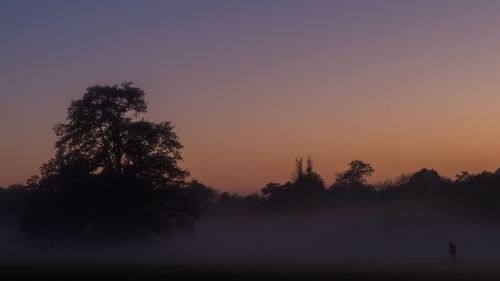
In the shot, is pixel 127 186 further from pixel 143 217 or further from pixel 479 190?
pixel 479 190

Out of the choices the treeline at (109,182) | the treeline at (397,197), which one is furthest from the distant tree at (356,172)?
the treeline at (109,182)

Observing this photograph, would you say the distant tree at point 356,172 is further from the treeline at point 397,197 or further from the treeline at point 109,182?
the treeline at point 109,182

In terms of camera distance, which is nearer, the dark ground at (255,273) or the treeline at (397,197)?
the dark ground at (255,273)

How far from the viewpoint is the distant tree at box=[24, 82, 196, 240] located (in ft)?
209

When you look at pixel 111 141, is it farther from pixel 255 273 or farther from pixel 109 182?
pixel 255 273

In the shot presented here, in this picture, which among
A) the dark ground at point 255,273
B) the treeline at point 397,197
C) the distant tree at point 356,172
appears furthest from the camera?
the distant tree at point 356,172

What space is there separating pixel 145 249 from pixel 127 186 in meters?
6.20

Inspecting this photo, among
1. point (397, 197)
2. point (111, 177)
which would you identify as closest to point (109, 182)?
point (111, 177)

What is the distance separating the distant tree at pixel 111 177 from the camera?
63.7 meters

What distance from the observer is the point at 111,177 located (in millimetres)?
64750

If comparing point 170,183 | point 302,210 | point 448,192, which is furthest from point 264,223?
point 170,183

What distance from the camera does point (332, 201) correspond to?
114m

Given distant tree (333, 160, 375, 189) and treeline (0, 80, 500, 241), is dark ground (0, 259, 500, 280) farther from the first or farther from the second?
distant tree (333, 160, 375, 189)

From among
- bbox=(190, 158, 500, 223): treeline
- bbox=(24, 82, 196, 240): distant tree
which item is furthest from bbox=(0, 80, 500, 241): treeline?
bbox=(190, 158, 500, 223): treeline
